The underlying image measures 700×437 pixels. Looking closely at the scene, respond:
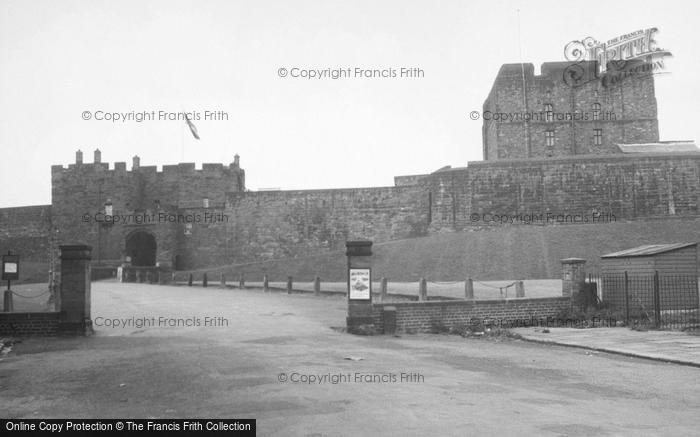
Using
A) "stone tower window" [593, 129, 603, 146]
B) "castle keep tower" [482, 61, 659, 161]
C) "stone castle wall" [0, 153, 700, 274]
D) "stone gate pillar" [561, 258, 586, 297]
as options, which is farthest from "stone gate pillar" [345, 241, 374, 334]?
"stone tower window" [593, 129, 603, 146]

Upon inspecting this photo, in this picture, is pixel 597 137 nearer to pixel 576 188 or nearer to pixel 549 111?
pixel 549 111

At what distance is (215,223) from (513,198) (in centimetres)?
2065

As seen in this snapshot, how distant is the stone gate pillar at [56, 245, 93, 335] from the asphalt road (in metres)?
0.51

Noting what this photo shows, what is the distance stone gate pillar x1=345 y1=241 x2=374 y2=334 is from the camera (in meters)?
15.1

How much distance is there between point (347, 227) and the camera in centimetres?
4506

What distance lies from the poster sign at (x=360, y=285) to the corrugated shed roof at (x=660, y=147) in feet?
117

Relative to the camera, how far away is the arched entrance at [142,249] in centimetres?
4822

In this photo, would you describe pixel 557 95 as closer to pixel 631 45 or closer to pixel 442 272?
pixel 631 45

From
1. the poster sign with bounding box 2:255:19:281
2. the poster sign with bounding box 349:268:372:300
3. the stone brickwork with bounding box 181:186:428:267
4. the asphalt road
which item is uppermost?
the stone brickwork with bounding box 181:186:428:267

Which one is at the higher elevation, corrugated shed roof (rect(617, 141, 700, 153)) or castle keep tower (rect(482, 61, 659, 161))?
castle keep tower (rect(482, 61, 659, 161))

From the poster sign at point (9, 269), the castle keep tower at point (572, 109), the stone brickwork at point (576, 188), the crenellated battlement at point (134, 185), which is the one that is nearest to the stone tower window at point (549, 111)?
the castle keep tower at point (572, 109)

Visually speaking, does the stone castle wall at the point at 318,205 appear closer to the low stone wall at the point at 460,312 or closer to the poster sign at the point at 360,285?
the low stone wall at the point at 460,312

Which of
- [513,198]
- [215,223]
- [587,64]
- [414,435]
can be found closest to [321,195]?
[215,223]

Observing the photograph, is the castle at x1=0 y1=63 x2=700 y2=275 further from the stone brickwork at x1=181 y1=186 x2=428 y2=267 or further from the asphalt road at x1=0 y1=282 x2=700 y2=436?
the asphalt road at x1=0 y1=282 x2=700 y2=436
